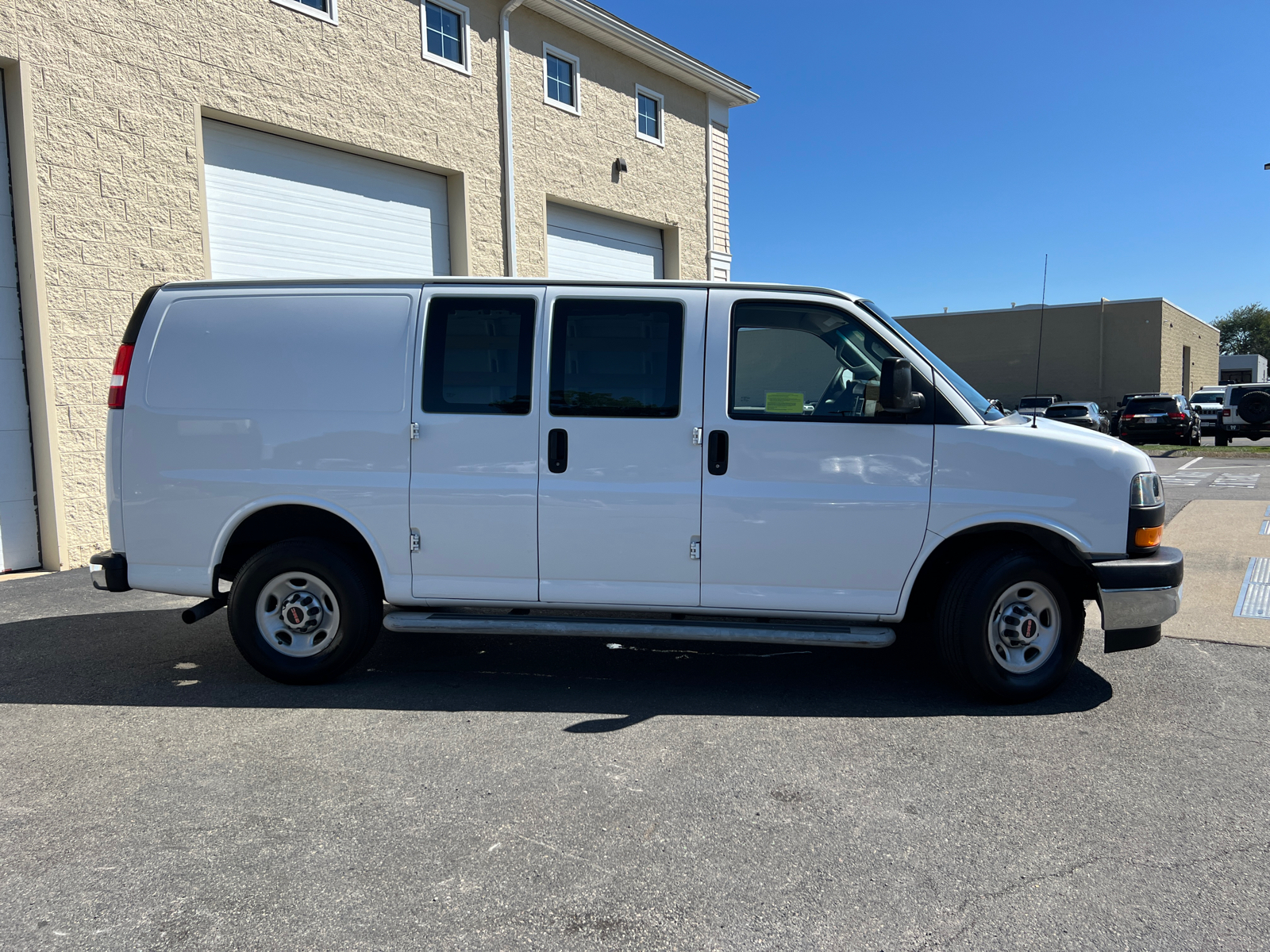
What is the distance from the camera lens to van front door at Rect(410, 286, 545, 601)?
184 inches

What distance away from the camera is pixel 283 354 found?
480cm

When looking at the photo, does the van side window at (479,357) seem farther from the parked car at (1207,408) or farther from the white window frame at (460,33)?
the parked car at (1207,408)

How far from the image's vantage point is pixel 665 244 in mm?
15141

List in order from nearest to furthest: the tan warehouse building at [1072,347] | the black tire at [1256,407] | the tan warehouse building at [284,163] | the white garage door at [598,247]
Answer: the tan warehouse building at [284,163] → the white garage door at [598,247] → the black tire at [1256,407] → the tan warehouse building at [1072,347]

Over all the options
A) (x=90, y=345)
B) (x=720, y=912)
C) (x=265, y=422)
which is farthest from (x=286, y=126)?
(x=720, y=912)

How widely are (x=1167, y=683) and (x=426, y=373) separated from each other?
14.7 feet

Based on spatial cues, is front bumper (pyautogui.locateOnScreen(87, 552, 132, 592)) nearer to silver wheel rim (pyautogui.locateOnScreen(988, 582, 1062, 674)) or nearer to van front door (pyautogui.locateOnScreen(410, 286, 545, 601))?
van front door (pyautogui.locateOnScreen(410, 286, 545, 601))

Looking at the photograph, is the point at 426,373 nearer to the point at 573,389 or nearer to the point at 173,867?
the point at 573,389

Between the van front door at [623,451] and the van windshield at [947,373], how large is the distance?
3.18 ft

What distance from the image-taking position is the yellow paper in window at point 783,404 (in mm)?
4559

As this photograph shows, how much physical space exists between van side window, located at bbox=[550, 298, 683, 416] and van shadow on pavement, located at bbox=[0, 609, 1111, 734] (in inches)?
60.5

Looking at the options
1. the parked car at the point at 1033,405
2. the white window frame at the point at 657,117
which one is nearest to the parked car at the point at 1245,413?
the parked car at the point at 1033,405

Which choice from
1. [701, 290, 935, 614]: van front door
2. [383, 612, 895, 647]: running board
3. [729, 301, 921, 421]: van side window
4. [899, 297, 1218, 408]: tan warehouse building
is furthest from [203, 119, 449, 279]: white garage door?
[899, 297, 1218, 408]: tan warehouse building

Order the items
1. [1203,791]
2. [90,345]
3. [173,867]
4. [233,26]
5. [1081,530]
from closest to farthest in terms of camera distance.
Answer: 1. [173,867]
2. [1203,791]
3. [1081,530]
4. [90,345]
5. [233,26]
